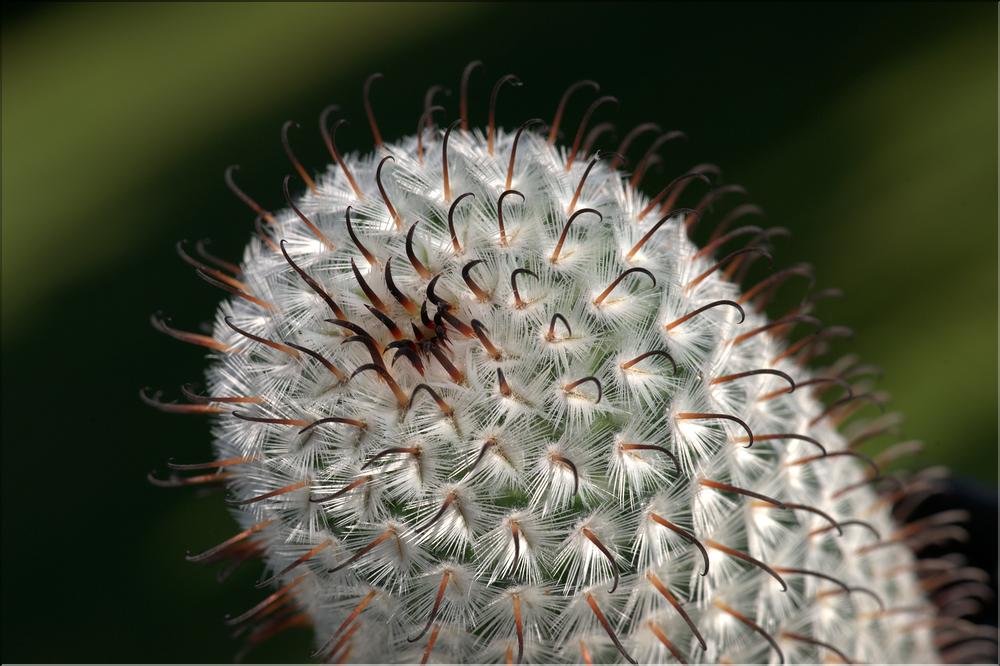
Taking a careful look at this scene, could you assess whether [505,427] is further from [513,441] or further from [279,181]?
[279,181]

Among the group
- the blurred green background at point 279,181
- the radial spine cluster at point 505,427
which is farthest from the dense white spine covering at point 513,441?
the blurred green background at point 279,181

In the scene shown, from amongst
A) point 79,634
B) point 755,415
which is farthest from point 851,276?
point 79,634

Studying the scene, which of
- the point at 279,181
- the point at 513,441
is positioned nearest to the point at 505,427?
the point at 513,441

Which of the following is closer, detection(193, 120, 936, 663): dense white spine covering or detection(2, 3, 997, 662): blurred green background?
detection(193, 120, 936, 663): dense white spine covering

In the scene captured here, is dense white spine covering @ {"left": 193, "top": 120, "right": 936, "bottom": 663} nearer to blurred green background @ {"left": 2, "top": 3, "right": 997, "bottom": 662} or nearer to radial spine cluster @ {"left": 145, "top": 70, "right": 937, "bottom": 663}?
radial spine cluster @ {"left": 145, "top": 70, "right": 937, "bottom": 663}

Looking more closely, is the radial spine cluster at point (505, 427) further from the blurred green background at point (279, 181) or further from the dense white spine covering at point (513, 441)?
the blurred green background at point (279, 181)

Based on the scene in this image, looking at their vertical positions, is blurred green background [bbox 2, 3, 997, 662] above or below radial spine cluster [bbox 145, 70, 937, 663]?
above

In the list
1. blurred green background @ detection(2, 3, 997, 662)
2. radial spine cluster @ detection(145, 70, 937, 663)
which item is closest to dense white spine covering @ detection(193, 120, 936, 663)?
radial spine cluster @ detection(145, 70, 937, 663)
